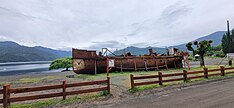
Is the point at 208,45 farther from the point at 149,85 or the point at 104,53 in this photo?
the point at 149,85

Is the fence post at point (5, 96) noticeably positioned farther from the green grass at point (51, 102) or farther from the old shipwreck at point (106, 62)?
the old shipwreck at point (106, 62)

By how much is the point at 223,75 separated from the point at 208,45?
13.2 metres

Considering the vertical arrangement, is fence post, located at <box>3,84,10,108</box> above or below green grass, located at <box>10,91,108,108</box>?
above

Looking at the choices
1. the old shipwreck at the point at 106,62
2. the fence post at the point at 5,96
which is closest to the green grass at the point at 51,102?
the fence post at the point at 5,96

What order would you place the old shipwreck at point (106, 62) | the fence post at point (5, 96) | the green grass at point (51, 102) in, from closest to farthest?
the fence post at point (5, 96)
the green grass at point (51, 102)
the old shipwreck at point (106, 62)

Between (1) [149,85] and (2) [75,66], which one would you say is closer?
(1) [149,85]

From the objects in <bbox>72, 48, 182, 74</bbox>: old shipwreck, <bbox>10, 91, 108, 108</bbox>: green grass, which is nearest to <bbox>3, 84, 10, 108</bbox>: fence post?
<bbox>10, 91, 108, 108</bbox>: green grass

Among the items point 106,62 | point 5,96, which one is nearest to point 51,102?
point 5,96

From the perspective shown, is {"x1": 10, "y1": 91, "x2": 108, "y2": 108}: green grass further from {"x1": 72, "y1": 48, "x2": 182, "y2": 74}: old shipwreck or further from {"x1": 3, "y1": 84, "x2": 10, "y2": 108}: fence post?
{"x1": 72, "y1": 48, "x2": 182, "y2": 74}: old shipwreck

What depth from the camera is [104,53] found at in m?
26.9

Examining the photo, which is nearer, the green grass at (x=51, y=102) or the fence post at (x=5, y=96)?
the fence post at (x=5, y=96)

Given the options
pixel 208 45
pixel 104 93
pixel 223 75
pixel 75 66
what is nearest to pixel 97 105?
pixel 104 93

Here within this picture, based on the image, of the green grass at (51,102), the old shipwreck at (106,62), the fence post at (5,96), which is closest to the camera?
the fence post at (5,96)

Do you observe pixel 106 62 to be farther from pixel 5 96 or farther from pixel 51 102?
pixel 5 96
